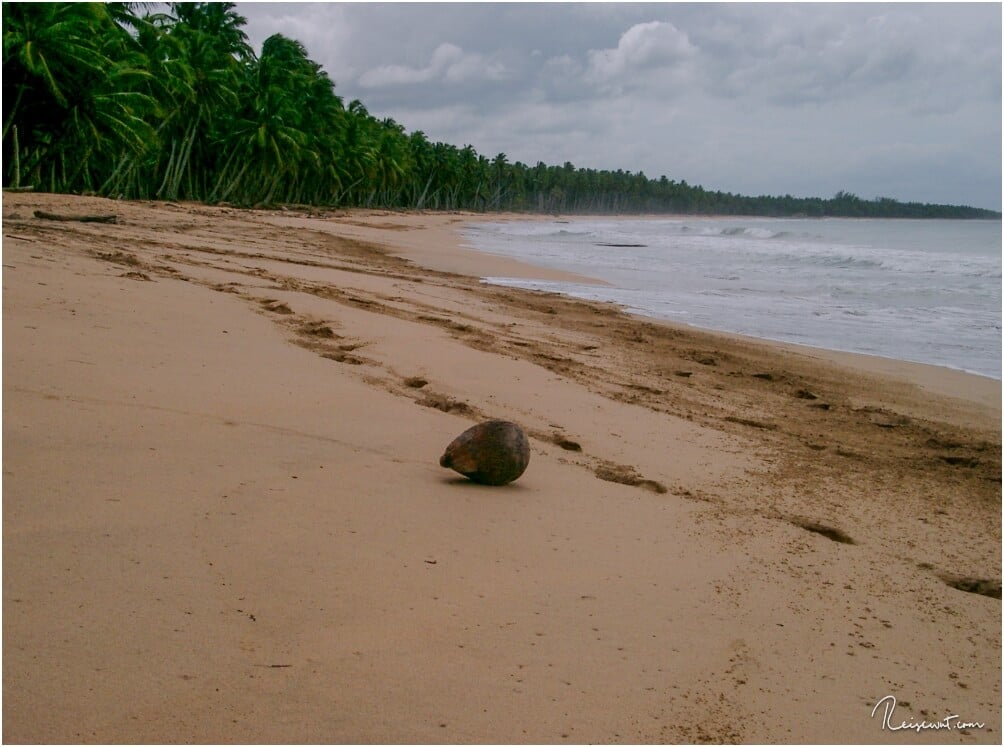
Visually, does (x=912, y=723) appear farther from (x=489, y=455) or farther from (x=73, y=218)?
(x=73, y=218)

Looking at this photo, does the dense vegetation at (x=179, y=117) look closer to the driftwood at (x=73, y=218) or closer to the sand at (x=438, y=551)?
the driftwood at (x=73, y=218)

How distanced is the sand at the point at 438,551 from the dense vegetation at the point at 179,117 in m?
18.1

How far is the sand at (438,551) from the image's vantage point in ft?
6.31

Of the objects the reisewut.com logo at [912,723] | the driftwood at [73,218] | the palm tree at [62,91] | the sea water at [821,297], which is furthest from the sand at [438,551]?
the palm tree at [62,91]

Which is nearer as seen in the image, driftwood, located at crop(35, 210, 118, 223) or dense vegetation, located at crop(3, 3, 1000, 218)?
driftwood, located at crop(35, 210, 118, 223)

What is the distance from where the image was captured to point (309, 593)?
230cm

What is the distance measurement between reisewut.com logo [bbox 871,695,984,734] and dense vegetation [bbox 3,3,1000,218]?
2243cm

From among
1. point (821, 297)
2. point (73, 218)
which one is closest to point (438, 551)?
point (73, 218)

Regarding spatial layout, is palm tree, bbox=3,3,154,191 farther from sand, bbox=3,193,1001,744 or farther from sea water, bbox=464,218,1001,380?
sand, bbox=3,193,1001,744

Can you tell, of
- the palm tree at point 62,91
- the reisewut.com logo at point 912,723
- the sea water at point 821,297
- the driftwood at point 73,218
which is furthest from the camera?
the palm tree at point 62,91

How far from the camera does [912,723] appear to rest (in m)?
2.14

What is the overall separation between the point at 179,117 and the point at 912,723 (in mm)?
36038

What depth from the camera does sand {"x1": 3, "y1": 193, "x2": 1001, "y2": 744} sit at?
1.92 m

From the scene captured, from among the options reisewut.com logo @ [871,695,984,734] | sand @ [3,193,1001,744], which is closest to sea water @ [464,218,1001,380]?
sand @ [3,193,1001,744]
